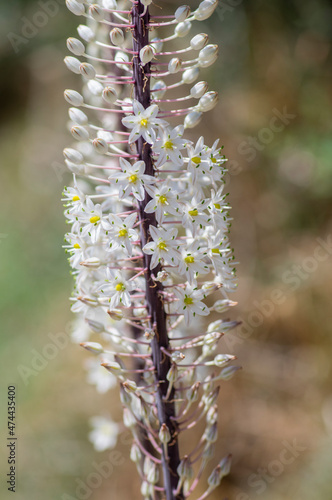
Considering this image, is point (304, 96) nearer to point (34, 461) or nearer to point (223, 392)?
point (223, 392)

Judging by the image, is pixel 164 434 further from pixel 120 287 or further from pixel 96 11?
pixel 96 11

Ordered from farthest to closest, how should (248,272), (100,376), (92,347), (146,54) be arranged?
(248,272) < (100,376) < (92,347) < (146,54)

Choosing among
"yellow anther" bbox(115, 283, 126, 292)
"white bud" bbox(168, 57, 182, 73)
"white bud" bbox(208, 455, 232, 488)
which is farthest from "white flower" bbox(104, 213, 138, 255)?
"white bud" bbox(208, 455, 232, 488)

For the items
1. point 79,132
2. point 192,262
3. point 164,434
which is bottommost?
point 164,434

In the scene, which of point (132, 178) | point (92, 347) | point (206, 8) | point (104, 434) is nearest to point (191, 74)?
point (206, 8)

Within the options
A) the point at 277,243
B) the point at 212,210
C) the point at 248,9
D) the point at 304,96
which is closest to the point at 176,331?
the point at 212,210

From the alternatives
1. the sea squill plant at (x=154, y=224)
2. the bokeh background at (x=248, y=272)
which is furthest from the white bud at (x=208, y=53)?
the bokeh background at (x=248, y=272)

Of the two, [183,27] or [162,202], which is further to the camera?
[183,27]
